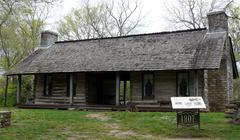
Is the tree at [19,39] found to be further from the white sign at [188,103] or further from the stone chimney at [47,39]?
the white sign at [188,103]

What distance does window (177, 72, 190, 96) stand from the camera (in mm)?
19797

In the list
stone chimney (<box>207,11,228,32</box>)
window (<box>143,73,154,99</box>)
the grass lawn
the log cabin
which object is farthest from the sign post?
stone chimney (<box>207,11,228,32</box>)

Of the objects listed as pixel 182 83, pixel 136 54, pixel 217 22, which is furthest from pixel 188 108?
pixel 217 22

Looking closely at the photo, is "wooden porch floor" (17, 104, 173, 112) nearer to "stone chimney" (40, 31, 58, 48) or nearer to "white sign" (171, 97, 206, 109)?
"stone chimney" (40, 31, 58, 48)

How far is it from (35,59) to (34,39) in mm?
11865

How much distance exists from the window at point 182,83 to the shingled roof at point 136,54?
1.23 m

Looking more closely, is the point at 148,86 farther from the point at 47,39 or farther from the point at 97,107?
the point at 47,39

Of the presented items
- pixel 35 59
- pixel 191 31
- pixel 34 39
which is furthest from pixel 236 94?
pixel 34 39

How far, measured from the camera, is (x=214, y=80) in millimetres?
19875

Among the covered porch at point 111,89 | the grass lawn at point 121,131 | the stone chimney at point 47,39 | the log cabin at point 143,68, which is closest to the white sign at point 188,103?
the grass lawn at point 121,131

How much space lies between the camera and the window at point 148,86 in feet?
68.5

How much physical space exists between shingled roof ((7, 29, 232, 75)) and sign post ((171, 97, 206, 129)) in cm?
599

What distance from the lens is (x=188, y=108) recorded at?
1173 cm

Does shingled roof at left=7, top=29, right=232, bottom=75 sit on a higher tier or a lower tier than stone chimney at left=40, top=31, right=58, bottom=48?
lower
